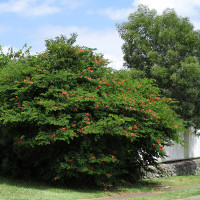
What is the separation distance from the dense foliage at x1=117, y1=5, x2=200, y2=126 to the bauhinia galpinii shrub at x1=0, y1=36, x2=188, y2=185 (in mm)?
4348

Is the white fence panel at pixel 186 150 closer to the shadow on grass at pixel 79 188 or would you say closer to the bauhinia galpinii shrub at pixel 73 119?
the shadow on grass at pixel 79 188

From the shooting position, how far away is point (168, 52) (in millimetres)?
16484

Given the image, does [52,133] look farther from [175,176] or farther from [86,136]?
[175,176]

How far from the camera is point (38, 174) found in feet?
39.6

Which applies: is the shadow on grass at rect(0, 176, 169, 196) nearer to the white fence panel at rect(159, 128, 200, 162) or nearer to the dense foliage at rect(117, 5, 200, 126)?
the white fence panel at rect(159, 128, 200, 162)

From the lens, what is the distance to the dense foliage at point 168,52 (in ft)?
52.5

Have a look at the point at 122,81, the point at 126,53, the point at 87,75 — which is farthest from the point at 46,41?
the point at 126,53

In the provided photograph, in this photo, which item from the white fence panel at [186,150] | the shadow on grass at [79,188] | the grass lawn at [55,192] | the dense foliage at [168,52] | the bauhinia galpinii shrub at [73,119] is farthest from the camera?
the white fence panel at [186,150]

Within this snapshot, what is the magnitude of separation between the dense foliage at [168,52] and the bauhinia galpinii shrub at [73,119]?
435 centimetres

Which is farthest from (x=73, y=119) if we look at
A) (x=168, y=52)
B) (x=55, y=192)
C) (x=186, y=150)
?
(x=186, y=150)

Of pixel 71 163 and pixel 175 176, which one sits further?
pixel 175 176

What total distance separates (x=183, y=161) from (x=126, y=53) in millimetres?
6303

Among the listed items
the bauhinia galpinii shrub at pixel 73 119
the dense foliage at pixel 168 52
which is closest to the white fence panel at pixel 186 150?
the dense foliage at pixel 168 52

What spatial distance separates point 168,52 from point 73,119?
25.5 feet
